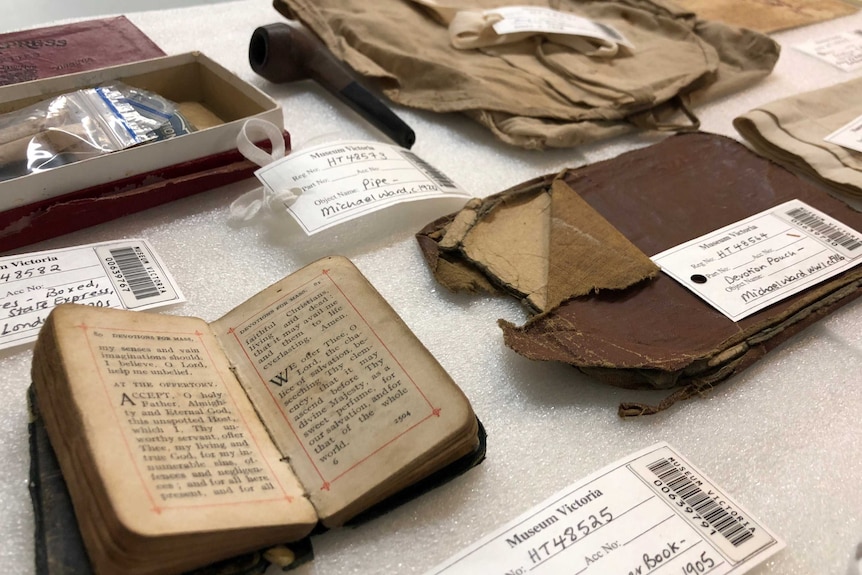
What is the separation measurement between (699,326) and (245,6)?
0.83 meters

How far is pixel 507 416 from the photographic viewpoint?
1.59 ft

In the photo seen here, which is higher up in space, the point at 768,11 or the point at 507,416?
the point at 768,11

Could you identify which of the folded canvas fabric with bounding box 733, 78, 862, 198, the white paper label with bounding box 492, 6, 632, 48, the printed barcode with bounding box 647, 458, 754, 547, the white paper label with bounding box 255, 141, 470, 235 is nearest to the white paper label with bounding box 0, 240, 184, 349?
the white paper label with bounding box 255, 141, 470, 235

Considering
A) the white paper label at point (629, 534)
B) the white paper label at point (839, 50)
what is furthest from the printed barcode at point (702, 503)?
the white paper label at point (839, 50)

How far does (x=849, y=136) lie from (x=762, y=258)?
0.97 feet

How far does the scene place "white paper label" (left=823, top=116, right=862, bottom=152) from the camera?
2.49 feet

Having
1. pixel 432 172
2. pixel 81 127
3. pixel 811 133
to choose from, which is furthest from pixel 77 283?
pixel 811 133

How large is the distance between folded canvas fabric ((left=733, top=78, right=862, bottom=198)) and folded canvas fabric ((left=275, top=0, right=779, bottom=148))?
0.26ft

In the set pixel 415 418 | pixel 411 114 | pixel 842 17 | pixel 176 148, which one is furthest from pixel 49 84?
pixel 842 17

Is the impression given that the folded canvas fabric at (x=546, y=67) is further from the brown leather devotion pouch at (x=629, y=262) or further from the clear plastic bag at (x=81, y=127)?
the clear plastic bag at (x=81, y=127)

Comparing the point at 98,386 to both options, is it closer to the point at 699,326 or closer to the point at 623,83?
the point at 699,326

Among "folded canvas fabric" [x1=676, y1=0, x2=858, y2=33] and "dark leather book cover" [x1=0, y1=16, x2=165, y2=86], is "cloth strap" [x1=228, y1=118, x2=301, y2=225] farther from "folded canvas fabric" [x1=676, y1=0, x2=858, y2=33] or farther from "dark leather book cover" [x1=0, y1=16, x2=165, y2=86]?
"folded canvas fabric" [x1=676, y1=0, x2=858, y2=33]

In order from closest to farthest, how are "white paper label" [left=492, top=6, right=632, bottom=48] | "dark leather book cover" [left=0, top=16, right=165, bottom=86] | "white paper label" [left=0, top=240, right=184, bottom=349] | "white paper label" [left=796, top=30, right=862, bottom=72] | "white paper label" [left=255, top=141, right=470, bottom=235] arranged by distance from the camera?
"white paper label" [left=0, top=240, right=184, bottom=349] → "white paper label" [left=255, top=141, right=470, bottom=235] → "dark leather book cover" [left=0, top=16, right=165, bottom=86] → "white paper label" [left=492, top=6, right=632, bottom=48] → "white paper label" [left=796, top=30, right=862, bottom=72]

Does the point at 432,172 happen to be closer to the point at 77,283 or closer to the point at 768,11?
the point at 77,283
